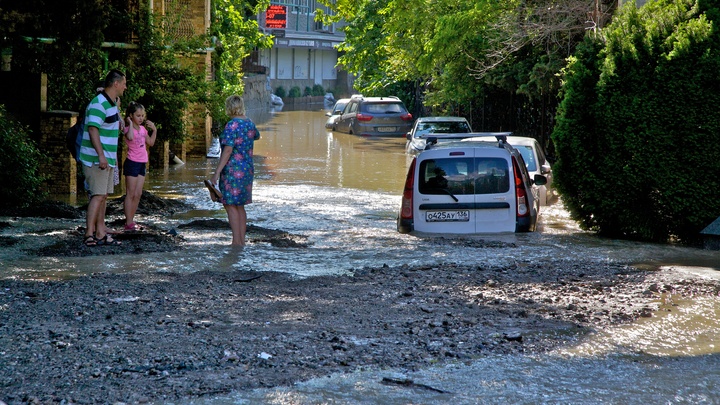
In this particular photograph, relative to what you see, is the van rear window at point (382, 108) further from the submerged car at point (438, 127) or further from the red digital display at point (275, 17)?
the red digital display at point (275, 17)

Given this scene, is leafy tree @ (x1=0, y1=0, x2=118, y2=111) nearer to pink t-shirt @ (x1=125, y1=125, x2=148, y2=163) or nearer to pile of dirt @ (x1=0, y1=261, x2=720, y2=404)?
pink t-shirt @ (x1=125, y1=125, x2=148, y2=163)

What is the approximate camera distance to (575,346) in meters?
7.21

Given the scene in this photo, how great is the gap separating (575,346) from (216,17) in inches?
1144

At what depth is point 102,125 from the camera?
1088 cm

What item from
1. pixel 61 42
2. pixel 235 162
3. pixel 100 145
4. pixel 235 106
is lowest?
pixel 235 162

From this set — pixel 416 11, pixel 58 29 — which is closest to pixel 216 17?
pixel 416 11

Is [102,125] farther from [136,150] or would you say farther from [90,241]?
[136,150]

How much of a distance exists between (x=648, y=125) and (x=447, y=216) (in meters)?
2.75

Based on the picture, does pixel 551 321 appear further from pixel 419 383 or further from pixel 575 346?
pixel 419 383

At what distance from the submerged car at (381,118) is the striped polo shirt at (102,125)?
90.3 feet

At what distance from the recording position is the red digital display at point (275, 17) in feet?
246

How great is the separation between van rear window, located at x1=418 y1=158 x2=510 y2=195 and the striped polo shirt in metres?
4.04

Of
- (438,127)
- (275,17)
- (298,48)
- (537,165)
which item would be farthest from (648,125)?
(298,48)

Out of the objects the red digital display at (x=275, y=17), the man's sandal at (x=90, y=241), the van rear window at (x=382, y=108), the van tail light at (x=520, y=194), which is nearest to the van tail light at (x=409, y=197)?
the van tail light at (x=520, y=194)
